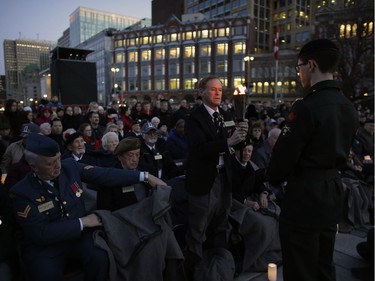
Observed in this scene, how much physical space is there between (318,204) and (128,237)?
171cm

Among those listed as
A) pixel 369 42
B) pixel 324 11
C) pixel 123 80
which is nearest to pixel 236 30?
pixel 324 11

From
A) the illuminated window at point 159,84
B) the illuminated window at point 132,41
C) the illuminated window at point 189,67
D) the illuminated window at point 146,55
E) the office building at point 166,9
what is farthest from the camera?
the office building at point 166,9

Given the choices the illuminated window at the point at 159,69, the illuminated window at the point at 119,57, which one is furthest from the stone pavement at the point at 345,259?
the illuminated window at the point at 119,57

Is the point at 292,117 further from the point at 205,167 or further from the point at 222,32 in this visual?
the point at 222,32

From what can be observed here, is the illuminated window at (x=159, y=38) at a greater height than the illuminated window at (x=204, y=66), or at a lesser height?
greater

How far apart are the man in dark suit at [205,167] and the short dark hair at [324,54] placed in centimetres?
104

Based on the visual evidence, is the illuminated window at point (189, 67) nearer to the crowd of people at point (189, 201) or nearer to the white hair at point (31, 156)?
the crowd of people at point (189, 201)

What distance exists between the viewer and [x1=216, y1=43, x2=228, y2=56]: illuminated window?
60.6 metres

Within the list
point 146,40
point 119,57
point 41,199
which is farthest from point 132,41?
point 41,199

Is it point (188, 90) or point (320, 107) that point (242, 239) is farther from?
point (188, 90)

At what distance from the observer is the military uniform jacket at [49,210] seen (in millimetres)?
2604

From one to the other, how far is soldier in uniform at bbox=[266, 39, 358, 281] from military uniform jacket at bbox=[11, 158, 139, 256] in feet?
6.13

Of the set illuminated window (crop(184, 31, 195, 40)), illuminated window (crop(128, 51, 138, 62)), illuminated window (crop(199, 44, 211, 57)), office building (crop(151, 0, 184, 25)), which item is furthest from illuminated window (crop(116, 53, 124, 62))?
illuminated window (crop(199, 44, 211, 57))

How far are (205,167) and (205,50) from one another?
6277 cm
